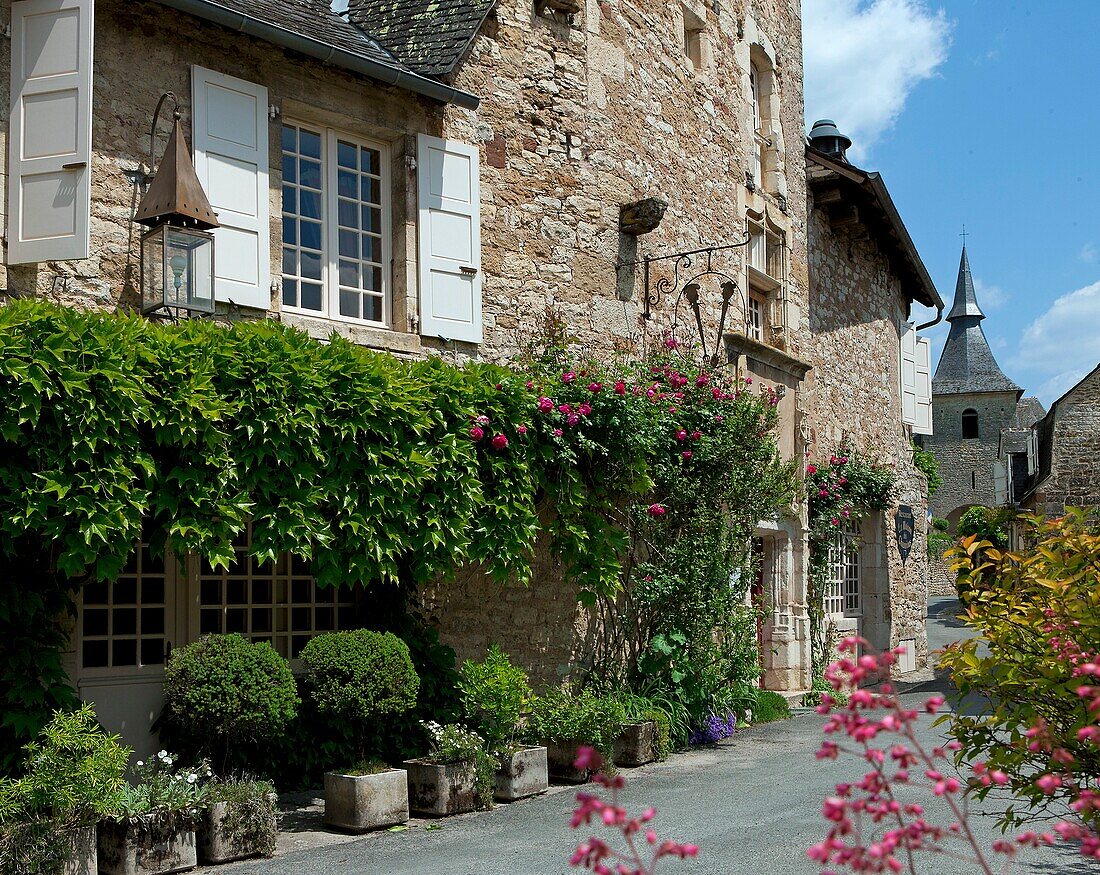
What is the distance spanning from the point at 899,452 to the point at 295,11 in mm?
13059

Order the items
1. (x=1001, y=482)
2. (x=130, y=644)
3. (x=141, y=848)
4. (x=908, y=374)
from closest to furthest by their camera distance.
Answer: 1. (x=141, y=848)
2. (x=130, y=644)
3. (x=908, y=374)
4. (x=1001, y=482)

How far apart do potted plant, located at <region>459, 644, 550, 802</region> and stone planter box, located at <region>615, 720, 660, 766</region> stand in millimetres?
1229

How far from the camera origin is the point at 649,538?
33.8 ft

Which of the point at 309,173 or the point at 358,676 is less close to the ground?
the point at 309,173

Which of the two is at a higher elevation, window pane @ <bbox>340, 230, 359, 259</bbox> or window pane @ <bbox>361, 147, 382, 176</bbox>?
window pane @ <bbox>361, 147, 382, 176</bbox>

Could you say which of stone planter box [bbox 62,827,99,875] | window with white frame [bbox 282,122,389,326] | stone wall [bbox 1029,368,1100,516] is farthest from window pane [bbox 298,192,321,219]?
stone wall [bbox 1029,368,1100,516]

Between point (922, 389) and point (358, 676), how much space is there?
50.3 feet

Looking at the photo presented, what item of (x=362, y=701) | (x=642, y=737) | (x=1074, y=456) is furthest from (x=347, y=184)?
(x=1074, y=456)

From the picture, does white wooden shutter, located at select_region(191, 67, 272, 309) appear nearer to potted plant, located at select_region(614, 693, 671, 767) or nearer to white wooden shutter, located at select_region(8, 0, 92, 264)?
white wooden shutter, located at select_region(8, 0, 92, 264)

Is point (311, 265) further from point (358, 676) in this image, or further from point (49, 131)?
point (358, 676)

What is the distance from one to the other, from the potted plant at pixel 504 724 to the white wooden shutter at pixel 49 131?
142 inches

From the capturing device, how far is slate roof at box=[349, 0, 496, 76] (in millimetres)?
9231

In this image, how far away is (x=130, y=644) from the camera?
24.7 ft

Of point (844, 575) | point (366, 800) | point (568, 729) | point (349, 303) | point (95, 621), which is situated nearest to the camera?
point (366, 800)
